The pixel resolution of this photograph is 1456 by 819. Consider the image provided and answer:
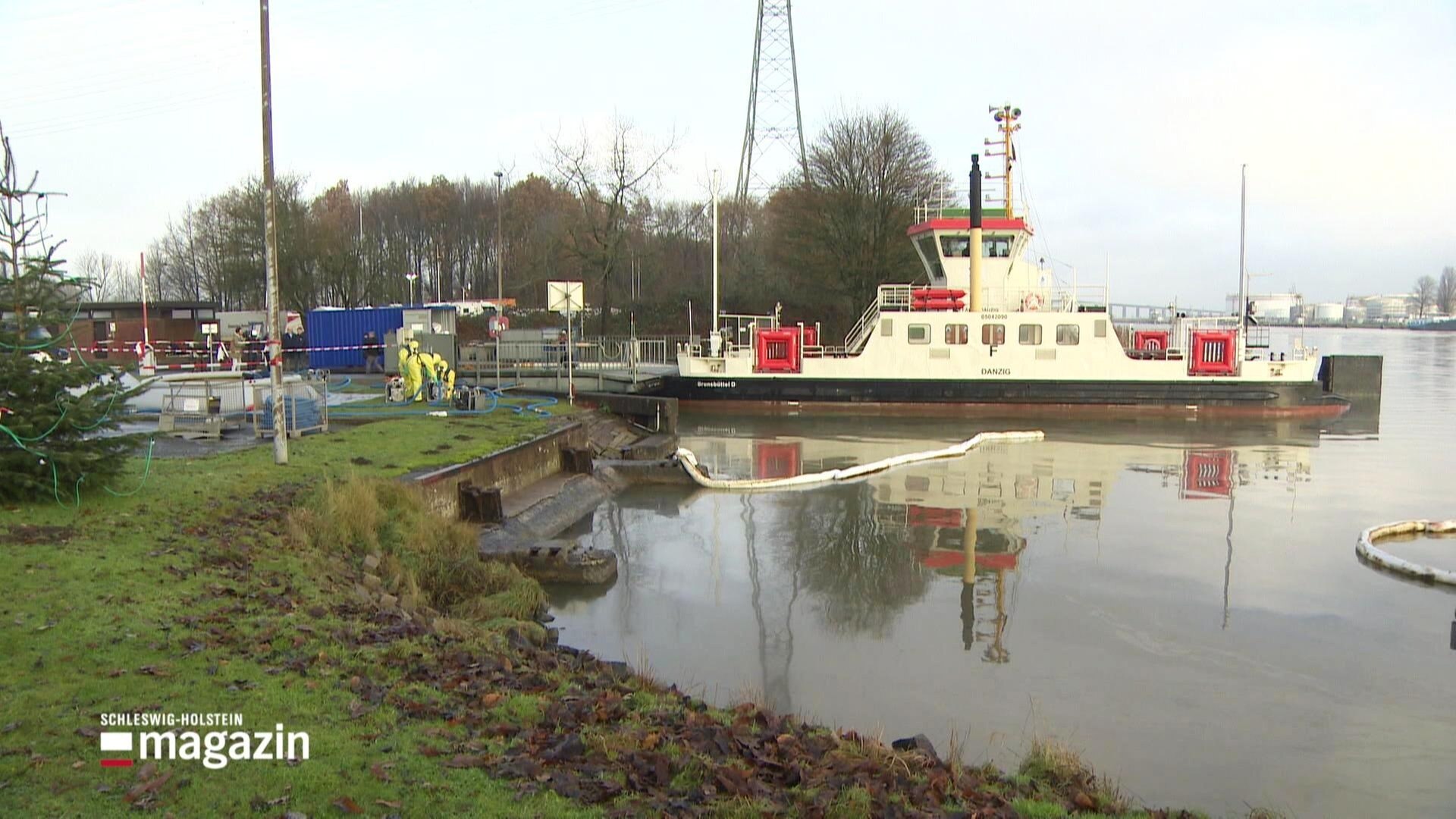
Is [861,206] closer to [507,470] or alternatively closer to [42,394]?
[507,470]

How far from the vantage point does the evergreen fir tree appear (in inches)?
313

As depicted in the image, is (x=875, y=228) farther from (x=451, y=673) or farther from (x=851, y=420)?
(x=451, y=673)

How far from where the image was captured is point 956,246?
Result: 1299 inches

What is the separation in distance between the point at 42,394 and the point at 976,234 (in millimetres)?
27476

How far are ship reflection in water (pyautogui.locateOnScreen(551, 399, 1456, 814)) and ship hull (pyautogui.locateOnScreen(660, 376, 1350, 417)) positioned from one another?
11655mm

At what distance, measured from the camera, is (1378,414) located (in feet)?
107

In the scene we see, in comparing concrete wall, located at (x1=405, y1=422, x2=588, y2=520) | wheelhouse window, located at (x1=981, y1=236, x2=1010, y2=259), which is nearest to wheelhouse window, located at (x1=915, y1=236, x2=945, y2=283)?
wheelhouse window, located at (x1=981, y1=236, x2=1010, y2=259)

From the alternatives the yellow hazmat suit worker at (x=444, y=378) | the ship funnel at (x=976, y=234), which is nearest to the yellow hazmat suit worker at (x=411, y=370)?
the yellow hazmat suit worker at (x=444, y=378)

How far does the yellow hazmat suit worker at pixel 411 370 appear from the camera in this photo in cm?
2033

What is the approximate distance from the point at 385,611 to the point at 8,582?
8.10ft

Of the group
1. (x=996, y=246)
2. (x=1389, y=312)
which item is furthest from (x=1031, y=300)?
(x=1389, y=312)

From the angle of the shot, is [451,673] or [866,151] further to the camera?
[866,151]

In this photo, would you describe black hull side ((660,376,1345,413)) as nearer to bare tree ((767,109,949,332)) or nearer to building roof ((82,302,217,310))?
bare tree ((767,109,949,332))

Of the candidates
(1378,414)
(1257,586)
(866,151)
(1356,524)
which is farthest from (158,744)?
(866,151)
